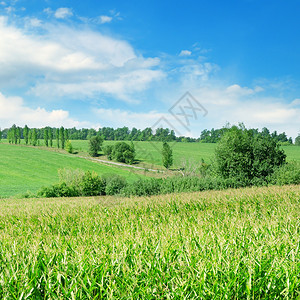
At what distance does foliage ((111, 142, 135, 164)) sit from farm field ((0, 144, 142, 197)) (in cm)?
360

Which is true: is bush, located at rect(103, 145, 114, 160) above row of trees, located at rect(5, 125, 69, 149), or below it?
below

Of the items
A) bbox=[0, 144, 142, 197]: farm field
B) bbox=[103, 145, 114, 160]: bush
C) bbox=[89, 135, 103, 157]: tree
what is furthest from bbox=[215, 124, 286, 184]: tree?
bbox=[89, 135, 103, 157]: tree

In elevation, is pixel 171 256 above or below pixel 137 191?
above

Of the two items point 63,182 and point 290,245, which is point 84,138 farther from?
point 290,245

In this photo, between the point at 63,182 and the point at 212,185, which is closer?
the point at 212,185

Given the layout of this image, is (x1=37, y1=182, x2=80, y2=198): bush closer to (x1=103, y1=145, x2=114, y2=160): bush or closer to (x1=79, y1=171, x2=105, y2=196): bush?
(x1=79, y1=171, x2=105, y2=196): bush

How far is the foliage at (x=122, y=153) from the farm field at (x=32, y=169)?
11.8 ft

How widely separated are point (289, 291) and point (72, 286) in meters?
1.97

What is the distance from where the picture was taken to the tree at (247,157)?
99.5 ft

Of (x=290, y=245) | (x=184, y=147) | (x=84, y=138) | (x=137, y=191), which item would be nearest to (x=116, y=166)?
(x=184, y=147)

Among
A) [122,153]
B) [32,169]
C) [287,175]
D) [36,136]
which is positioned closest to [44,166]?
[32,169]

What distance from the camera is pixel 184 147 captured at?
88.4m

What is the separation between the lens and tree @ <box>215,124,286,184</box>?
30328 mm

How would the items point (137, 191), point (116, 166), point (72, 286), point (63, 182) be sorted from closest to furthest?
1. point (72, 286)
2. point (137, 191)
3. point (63, 182)
4. point (116, 166)
